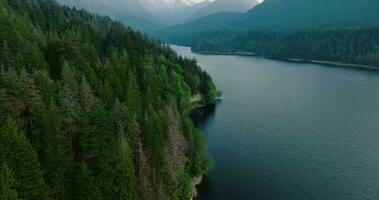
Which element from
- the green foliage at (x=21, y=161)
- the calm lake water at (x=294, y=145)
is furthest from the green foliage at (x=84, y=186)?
the calm lake water at (x=294, y=145)

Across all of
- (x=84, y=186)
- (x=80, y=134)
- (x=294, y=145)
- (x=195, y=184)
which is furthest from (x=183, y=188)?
(x=294, y=145)

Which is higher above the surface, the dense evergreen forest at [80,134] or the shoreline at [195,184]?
the dense evergreen forest at [80,134]

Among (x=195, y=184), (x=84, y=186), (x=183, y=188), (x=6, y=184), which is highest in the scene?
(x=6, y=184)

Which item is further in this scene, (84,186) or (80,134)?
(80,134)

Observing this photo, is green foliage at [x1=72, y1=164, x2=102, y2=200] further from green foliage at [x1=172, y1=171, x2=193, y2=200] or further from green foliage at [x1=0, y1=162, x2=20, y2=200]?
green foliage at [x1=172, y1=171, x2=193, y2=200]

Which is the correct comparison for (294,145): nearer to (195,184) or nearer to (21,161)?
(195,184)

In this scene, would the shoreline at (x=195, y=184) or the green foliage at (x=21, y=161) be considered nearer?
the green foliage at (x=21, y=161)

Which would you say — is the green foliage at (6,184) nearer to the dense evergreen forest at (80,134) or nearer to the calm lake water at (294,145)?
the dense evergreen forest at (80,134)
